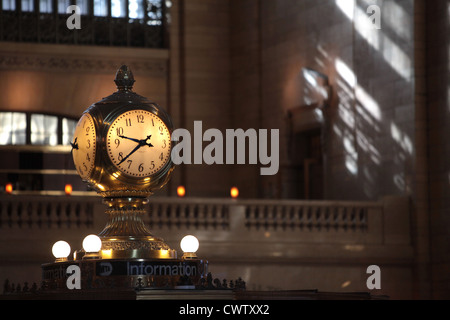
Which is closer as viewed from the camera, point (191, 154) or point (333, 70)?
point (333, 70)

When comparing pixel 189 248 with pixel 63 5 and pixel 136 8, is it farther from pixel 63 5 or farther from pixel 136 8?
pixel 136 8

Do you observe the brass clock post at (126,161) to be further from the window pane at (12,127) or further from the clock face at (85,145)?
the window pane at (12,127)

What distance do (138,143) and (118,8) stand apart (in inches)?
743

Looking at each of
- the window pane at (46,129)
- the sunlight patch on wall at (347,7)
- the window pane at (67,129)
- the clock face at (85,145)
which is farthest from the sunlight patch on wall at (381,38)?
the clock face at (85,145)

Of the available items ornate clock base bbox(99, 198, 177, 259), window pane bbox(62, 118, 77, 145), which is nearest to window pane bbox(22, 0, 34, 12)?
window pane bbox(62, 118, 77, 145)

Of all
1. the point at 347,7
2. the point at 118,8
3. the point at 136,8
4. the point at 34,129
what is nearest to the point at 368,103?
the point at 347,7

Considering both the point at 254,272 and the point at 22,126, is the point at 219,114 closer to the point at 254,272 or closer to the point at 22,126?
the point at 22,126

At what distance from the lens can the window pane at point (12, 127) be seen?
23844 millimetres

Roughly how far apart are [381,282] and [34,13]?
421 inches

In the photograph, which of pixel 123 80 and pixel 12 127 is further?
pixel 12 127

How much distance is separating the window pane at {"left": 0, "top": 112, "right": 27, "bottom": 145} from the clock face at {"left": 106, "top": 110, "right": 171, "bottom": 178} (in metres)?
18.0

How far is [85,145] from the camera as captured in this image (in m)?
6.41

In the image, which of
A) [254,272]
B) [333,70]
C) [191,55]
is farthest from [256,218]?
[191,55]
